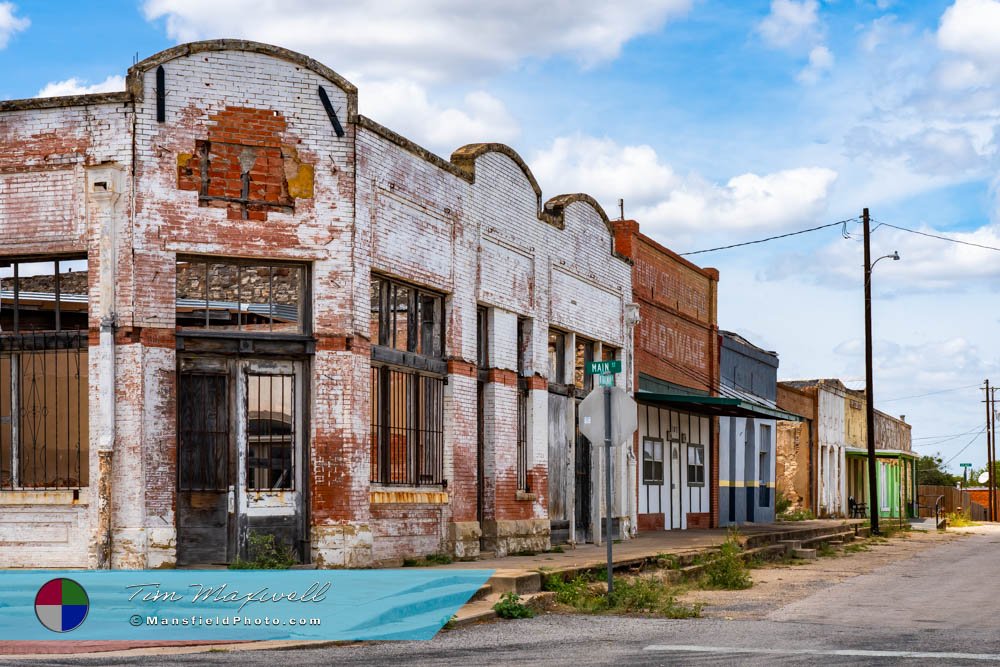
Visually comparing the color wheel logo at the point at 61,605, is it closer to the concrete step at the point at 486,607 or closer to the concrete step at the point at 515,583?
the concrete step at the point at 486,607

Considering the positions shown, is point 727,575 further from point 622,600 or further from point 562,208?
point 562,208

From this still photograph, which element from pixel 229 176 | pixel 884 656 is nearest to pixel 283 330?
pixel 229 176

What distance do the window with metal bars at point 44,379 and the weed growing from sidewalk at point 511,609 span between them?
5923 millimetres

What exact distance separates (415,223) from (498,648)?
878cm

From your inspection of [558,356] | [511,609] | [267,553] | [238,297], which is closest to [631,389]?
[558,356]

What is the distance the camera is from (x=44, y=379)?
55.0 ft

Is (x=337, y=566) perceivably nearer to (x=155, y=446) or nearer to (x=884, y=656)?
(x=155, y=446)

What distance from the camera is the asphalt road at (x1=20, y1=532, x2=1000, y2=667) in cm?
1041

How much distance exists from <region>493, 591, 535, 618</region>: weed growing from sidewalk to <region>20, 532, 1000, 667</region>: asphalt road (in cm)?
19

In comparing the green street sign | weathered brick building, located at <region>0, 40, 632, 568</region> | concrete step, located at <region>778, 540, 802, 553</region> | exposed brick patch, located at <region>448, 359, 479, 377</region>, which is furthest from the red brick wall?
the green street sign

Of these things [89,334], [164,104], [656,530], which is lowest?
[656,530]

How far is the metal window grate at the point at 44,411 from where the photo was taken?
16516 mm

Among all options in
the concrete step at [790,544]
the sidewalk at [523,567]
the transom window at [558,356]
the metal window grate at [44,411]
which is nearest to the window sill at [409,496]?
the sidewalk at [523,567]

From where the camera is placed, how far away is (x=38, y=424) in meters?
16.7
